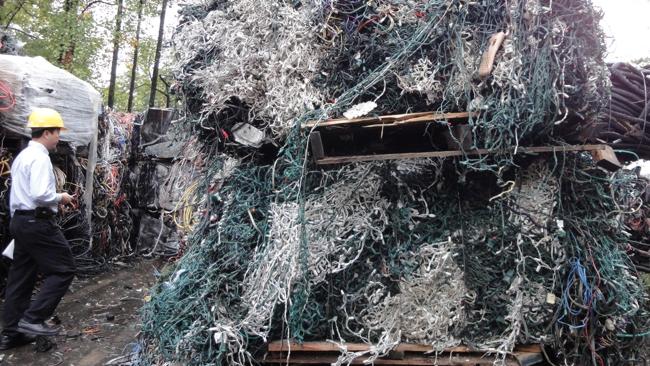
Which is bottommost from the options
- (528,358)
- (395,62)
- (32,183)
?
(528,358)

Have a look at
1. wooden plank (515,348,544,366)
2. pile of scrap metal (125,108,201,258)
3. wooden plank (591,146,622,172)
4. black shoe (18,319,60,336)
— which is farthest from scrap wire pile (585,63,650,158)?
pile of scrap metal (125,108,201,258)

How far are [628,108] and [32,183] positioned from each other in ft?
15.7

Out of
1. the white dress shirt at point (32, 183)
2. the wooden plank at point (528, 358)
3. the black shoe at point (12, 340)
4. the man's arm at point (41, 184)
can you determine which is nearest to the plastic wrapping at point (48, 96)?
the white dress shirt at point (32, 183)

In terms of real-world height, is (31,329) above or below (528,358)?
below

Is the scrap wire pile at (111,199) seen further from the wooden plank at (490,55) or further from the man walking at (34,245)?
the wooden plank at (490,55)

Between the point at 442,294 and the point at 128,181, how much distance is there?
7.24 meters

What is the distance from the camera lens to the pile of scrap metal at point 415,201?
2758 mm

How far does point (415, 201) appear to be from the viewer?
3096 millimetres

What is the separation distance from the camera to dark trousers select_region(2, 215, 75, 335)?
409cm

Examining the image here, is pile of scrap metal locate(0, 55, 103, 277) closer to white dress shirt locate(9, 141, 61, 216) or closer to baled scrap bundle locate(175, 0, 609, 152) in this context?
white dress shirt locate(9, 141, 61, 216)

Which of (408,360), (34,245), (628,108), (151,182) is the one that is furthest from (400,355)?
(151,182)

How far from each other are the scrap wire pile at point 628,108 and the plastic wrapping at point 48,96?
18.6 feet

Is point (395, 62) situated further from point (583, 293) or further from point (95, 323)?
point (95, 323)

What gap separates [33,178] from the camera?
4.05 metres
